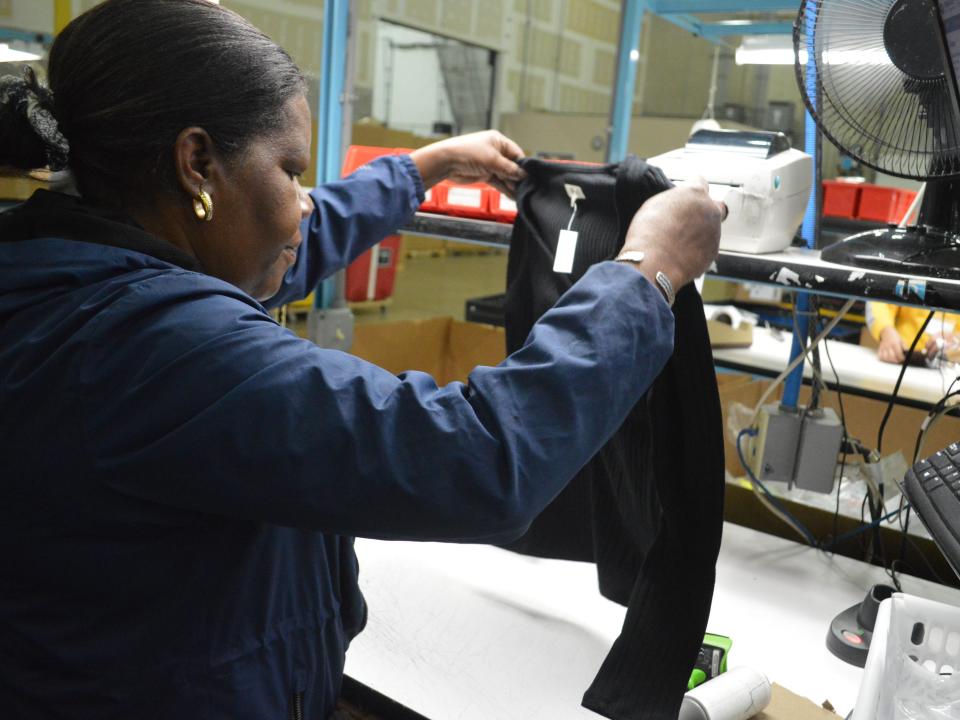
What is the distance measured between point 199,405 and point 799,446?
1143mm

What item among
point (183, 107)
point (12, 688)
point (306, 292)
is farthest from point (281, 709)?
point (306, 292)

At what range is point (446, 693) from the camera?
1026 mm

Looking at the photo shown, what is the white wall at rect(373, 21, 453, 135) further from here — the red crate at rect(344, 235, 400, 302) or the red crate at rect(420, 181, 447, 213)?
the red crate at rect(420, 181, 447, 213)

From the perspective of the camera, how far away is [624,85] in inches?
79.8

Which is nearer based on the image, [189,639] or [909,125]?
[189,639]

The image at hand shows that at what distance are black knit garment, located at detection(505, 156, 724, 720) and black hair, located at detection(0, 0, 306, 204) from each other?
0.51m

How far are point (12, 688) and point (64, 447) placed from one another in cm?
26

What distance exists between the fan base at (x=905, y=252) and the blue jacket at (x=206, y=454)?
46cm

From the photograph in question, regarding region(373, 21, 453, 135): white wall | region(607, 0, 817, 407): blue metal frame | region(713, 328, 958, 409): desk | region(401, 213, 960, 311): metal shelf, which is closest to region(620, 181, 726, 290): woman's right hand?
region(401, 213, 960, 311): metal shelf

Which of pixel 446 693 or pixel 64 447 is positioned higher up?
pixel 64 447

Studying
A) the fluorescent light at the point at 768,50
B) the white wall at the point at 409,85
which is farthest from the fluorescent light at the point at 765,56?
the white wall at the point at 409,85

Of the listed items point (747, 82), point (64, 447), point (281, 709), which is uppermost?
point (747, 82)

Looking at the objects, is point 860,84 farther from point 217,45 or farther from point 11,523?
point 11,523

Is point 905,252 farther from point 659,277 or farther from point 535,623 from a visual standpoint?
point 535,623
